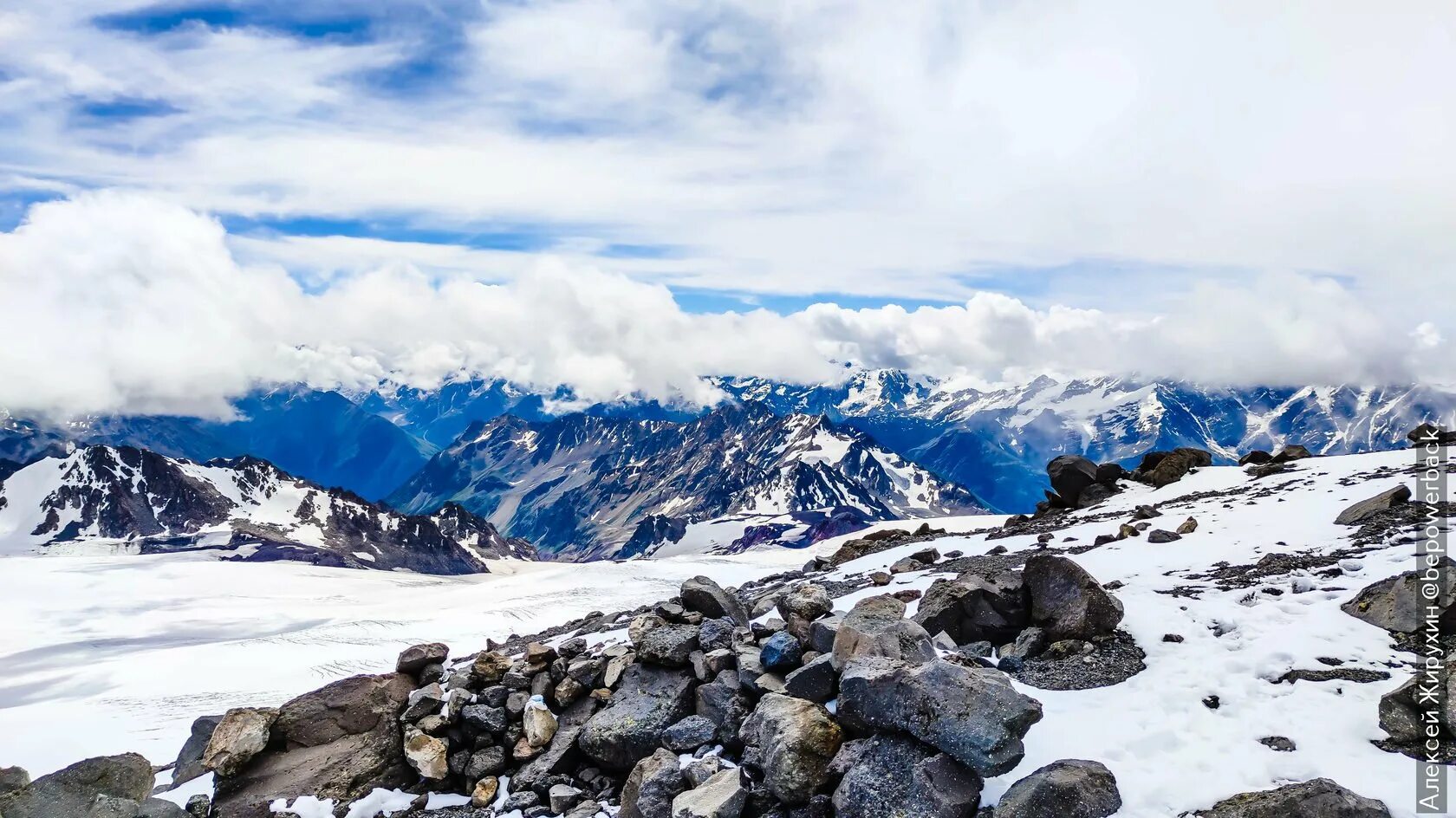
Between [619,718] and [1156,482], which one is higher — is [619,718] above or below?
above

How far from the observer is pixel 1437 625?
13523 mm

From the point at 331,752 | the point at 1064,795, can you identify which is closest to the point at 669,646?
the point at 331,752

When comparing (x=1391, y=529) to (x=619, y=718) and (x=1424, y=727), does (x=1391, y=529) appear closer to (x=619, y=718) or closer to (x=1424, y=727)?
(x=1424, y=727)

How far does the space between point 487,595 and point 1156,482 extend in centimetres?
8709

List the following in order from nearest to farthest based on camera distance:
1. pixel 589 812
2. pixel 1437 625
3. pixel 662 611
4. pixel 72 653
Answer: pixel 1437 625 → pixel 589 812 → pixel 662 611 → pixel 72 653

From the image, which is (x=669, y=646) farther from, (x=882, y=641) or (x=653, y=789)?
(x=882, y=641)

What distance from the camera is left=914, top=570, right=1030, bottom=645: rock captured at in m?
17.5

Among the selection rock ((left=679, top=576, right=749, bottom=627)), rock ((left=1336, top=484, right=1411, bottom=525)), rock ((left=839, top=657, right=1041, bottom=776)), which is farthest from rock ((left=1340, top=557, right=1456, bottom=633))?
rock ((left=679, top=576, right=749, bottom=627))

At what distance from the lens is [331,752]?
18688 mm

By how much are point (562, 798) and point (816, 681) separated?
6512 mm

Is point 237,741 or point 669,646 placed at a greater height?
point 669,646

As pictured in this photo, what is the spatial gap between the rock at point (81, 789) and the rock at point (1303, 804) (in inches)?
793

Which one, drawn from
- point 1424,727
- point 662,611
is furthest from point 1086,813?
point 662,611

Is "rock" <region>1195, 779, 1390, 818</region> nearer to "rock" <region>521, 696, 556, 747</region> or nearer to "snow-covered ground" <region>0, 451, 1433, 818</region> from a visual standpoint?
"snow-covered ground" <region>0, 451, 1433, 818</region>
